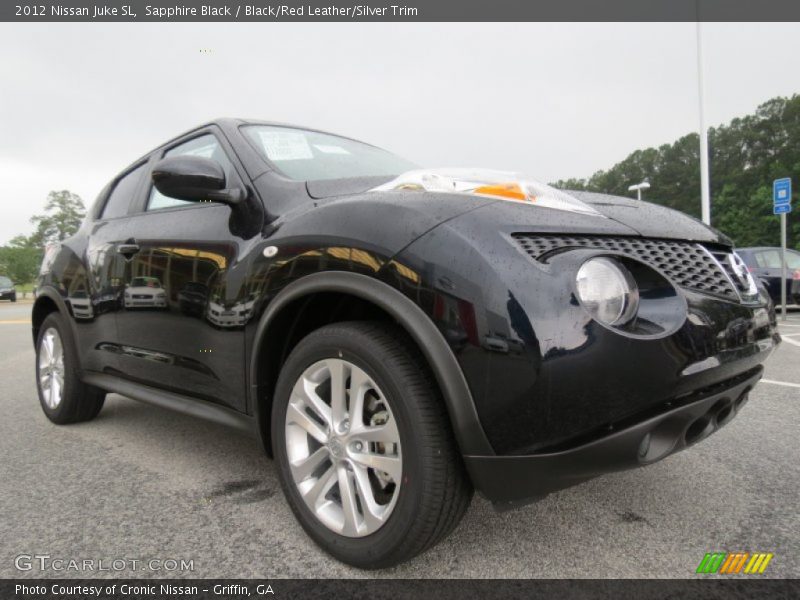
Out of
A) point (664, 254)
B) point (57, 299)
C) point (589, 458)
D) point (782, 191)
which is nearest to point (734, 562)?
point (589, 458)

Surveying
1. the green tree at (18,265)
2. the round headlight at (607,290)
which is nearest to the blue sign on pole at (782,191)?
the round headlight at (607,290)

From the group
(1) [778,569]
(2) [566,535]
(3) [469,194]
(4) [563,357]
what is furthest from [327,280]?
(1) [778,569]

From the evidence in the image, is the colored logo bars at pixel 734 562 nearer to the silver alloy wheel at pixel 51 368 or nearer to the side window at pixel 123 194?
the side window at pixel 123 194

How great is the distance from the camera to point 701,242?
5.90 ft

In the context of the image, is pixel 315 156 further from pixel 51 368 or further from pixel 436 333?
pixel 51 368

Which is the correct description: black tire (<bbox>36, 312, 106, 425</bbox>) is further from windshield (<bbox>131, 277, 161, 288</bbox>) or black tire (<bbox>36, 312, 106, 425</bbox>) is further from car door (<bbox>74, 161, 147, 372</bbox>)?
windshield (<bbox>131, 277, 161, 288</bbox>)

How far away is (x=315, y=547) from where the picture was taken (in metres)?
1.80

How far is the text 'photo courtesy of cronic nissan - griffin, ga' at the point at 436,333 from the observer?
1359 mm

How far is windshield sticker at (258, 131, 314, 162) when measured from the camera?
236cm

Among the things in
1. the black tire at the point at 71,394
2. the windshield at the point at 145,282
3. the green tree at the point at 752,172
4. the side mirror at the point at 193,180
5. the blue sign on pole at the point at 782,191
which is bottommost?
the black tire at the point at 71,394

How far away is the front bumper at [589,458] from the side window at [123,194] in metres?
2.67

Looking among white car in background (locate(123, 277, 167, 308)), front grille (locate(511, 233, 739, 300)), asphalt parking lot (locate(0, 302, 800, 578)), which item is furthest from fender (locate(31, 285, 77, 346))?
front grille (locate(511, 233, 739, 300))

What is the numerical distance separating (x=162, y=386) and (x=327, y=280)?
1.28 m

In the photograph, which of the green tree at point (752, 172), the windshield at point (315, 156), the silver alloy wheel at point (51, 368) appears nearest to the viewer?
the windshield at point (315, 156)
